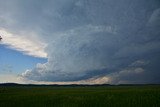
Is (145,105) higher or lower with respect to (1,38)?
lower

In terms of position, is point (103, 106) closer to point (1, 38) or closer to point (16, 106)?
point (16, 106)

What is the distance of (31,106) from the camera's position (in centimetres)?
3228

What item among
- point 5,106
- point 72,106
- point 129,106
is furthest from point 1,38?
point 129,106

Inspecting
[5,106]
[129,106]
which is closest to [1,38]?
[5,106]

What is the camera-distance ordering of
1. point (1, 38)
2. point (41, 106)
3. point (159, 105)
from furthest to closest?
1. point (1, 38)
2. point (41, 106)
3. point (159, 105)

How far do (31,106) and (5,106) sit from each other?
10.8 feet

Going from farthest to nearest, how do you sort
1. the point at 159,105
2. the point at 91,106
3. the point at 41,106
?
the point at 41,106, the point at 91,106, the point at 159,105

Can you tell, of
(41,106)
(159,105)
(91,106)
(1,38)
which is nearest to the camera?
(159,105)

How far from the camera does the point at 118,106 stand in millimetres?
28922

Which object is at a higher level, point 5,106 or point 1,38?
point 1,38

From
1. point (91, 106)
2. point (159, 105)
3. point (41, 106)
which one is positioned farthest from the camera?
point (41, 106)

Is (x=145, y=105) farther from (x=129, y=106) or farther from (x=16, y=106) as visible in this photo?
(x=16, y=106)

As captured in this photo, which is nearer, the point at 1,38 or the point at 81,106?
the point at 81,106

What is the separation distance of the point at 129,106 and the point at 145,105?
6.11 feet
